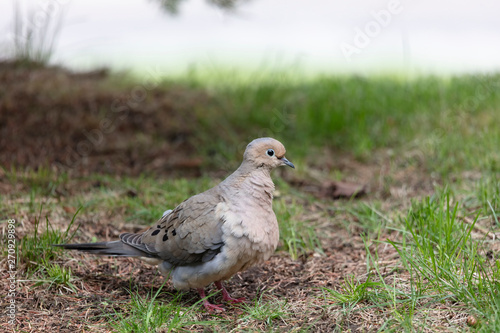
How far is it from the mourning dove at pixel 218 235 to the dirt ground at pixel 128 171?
0.67 ft

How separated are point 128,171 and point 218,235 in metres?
2.76

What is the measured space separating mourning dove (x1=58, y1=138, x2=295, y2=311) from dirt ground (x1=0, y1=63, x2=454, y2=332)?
0.20m

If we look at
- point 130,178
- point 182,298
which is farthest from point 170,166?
point 182,298

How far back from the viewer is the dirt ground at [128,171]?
2.99m

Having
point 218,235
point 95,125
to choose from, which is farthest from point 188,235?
point 95,125

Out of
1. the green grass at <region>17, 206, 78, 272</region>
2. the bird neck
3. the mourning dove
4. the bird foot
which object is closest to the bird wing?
the mourning dove

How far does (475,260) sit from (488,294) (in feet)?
1.22

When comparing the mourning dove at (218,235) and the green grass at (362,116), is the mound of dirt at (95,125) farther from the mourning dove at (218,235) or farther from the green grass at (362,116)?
the mourning dove at (218,235)

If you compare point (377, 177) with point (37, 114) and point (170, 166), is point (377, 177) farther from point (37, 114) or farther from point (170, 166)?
point (37, 114)

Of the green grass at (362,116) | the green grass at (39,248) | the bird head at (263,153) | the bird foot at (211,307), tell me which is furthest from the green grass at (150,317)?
the green grass at (362,116)

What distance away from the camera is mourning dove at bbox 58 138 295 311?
2947 millimetres

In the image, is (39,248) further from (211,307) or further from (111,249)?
(211,307)

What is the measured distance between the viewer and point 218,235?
2.98 m

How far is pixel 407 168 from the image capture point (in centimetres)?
535
